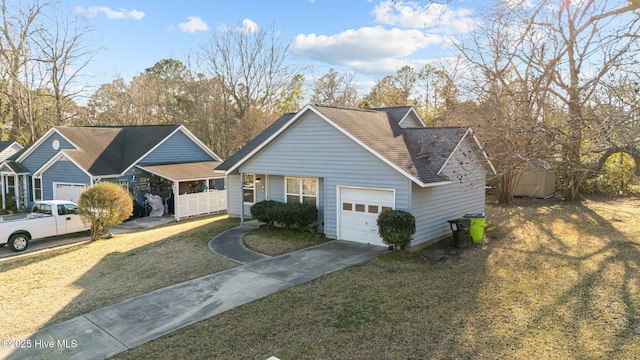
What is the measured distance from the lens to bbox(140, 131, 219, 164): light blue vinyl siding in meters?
23.1

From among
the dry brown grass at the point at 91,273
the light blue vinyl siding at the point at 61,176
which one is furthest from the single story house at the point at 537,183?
the light blue vinyl siding at the point at 61,176

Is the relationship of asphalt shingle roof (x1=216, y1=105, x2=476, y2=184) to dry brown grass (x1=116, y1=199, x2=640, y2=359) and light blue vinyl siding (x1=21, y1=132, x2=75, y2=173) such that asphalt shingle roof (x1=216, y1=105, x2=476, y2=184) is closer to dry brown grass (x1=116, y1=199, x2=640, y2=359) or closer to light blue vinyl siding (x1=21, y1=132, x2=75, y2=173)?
dry brown grass (x1=116, y1=199, x2=640, y2=359)

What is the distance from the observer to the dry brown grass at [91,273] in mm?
8491

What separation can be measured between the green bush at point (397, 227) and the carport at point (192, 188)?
40.9ft

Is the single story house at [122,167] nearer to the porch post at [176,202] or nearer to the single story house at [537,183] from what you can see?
the porch post at [176,202]

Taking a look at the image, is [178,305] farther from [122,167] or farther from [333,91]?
[333,91]

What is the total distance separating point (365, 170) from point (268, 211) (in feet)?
14.3

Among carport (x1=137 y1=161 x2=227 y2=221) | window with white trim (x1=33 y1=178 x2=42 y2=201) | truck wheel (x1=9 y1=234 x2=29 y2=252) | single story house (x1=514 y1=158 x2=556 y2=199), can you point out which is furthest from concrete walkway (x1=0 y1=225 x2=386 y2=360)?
window with white trim (x1=33 y1=178 x2=42 y2=201)

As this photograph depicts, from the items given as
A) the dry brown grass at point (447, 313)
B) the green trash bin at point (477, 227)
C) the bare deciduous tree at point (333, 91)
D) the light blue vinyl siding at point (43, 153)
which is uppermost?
the bare deciduous tree at point (333, 91)

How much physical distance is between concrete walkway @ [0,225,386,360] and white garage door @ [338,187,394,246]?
0.76m

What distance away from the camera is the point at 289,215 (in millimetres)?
14719

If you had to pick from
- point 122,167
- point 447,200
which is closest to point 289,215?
point 447,200

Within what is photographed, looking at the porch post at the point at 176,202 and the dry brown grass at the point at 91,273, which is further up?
the porch post at the point at 176,202

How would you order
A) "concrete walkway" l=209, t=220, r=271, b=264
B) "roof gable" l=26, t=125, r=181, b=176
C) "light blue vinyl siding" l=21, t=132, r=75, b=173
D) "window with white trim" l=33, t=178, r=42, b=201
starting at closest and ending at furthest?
"concrete walkway" l=209, t=220, r=271, b=264
"roof gable" l=26, t=125, r=181, b=176
"light blue vinyl siding" l=21, t=132, r=75, b=173
"window with white trim" l=33, t=178, r=42, b=201
